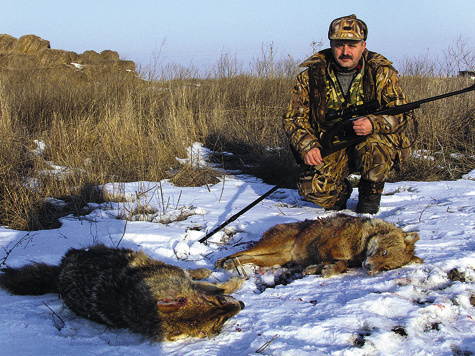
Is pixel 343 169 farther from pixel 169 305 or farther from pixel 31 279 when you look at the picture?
pixel 31 279

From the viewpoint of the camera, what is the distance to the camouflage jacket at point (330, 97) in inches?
176

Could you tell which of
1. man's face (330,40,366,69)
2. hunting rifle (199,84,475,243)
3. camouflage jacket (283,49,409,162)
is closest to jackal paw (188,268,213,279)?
hunting rifle (199,84,475,243)

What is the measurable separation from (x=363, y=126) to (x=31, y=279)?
3503 millimetres

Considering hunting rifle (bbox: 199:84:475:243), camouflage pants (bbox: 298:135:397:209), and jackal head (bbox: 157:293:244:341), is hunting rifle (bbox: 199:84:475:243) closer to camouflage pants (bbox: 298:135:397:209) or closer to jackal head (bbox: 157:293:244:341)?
camouflage pants (bbox: 298:135:397:209)

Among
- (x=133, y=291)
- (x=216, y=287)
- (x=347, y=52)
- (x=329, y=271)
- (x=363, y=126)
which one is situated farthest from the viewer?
(x=347, y=52)

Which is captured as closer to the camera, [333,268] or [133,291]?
[133,291]

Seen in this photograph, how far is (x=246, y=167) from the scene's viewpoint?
7.24 m

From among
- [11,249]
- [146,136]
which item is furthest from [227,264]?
[146,136]

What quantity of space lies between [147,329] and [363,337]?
1315 millimetres

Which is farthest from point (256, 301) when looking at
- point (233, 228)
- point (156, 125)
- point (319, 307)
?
point (156, 125)

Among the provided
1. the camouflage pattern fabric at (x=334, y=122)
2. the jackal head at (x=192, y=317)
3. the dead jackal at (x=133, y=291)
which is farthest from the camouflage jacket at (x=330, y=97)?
the jackal head at (x=192, y=317)

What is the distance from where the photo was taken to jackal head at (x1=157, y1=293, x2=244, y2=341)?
2352mm

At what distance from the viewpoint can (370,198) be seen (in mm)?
4562

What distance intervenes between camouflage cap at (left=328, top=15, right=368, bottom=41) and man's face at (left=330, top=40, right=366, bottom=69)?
0.26 feet
